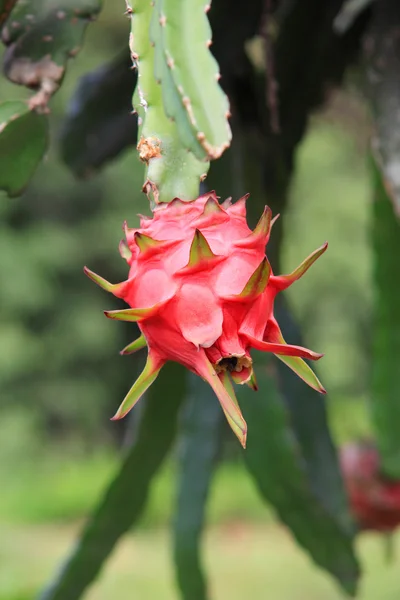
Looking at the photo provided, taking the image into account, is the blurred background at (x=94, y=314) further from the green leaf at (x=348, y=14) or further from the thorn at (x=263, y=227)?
the thorn at (x=263, y=227)

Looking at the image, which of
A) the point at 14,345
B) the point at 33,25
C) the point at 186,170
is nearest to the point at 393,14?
the point at 33,25

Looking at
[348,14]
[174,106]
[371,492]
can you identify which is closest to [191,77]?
[174,106]

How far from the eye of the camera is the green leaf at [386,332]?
0.98m

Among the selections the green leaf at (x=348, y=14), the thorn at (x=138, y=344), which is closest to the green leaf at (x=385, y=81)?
the green leaf at (x=348, y=14)

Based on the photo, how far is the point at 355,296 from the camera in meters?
5.34

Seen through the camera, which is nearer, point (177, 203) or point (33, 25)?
point (177, 203)

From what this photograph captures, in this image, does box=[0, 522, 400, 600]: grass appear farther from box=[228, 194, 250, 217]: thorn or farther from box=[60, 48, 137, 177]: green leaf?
box=[228, 194, 250, 217]: thorn

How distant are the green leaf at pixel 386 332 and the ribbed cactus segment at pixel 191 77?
1.54ft

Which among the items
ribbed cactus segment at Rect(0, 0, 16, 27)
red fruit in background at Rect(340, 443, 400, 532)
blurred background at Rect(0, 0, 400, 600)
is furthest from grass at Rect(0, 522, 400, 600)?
ribbed cactus segment at Rect(0, 0, 16, 27)

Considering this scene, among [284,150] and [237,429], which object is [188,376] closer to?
[284,150]

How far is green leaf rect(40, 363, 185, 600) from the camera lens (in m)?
0.99

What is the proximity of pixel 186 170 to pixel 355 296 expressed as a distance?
16.2 feet

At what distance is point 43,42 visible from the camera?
692 mm

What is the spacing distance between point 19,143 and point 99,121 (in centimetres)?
43
